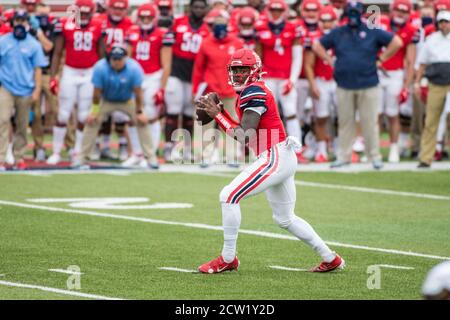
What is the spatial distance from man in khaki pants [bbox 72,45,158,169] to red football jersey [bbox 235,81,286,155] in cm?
683

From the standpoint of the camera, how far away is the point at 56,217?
12.3 m

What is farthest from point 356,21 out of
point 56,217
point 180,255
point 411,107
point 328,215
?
point 180,255

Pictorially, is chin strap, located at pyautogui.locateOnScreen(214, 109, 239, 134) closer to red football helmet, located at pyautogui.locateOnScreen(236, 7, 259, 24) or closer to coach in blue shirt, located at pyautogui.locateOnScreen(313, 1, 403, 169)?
coach in blue shirt, located at pyautogui.locateOnScreen(313, 1, 403, 169)

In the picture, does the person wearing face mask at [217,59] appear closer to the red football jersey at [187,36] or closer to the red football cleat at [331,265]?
the red football jersey at [187,36]

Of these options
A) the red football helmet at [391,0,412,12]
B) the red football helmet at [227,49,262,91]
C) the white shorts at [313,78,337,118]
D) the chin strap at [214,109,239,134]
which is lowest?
the white shorts at [313,78,337,118]

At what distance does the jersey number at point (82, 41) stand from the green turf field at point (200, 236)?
6.90 feet

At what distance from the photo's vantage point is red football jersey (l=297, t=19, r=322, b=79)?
690 inches

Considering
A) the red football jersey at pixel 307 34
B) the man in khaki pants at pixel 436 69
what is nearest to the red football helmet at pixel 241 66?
the man in khaki pants at pixel 436 69

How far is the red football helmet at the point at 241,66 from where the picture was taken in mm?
9289

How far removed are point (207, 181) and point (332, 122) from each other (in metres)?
4.10

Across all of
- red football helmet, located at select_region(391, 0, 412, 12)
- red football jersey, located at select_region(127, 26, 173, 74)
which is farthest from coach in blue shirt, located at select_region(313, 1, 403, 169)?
red football jersey, located at select_region(127, 26, 173, 74)

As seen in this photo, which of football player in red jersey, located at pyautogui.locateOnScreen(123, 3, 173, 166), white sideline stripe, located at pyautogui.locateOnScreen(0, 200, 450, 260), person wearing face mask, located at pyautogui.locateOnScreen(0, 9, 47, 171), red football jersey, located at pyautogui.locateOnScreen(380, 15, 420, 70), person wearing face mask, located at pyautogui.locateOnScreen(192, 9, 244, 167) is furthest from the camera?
red football jersey, located at pyautogui.locateOnScreen(380, 15, 420, 70)

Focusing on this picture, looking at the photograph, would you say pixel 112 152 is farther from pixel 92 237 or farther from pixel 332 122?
pixel 92 237

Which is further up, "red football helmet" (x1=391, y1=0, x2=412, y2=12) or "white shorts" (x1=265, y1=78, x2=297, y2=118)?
"red football helmet" (x1=391, y1=0, x2=412, y2=12)
